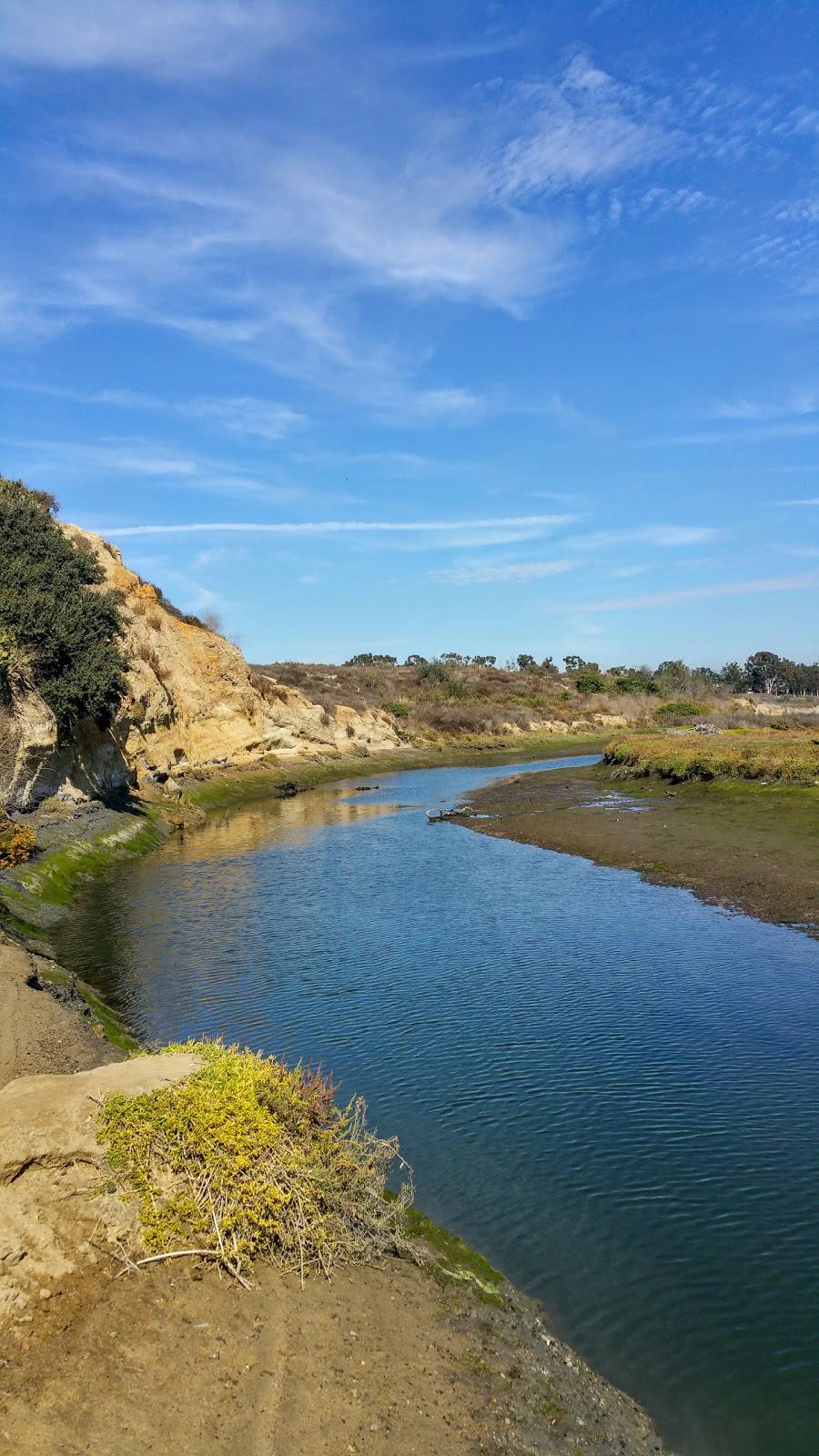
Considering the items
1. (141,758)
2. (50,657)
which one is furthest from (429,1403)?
(141,758)

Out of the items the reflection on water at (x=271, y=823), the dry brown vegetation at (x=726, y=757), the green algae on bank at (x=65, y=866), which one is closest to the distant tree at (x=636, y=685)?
the dry brown vegetation at (x=726, y=757)

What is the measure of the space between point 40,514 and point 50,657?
31.0 feet

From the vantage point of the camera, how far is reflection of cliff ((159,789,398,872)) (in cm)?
3762

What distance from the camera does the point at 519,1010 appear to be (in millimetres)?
16438

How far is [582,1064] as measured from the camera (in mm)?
13938

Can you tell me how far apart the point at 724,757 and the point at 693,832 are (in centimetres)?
1604

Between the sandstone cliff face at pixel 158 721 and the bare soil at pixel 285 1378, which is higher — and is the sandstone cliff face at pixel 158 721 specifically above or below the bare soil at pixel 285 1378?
above

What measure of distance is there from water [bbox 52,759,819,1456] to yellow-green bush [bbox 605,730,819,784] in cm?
2096

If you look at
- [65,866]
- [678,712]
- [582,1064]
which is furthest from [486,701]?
[582,1064]

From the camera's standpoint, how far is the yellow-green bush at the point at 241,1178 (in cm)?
751

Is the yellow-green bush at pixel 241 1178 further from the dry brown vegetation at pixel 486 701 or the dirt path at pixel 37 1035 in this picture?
the dry brown vegetation at pixel 486 701

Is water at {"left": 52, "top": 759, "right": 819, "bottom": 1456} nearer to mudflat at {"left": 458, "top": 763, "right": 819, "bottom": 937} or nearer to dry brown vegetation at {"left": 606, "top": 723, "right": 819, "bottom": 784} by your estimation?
mudflat at {"left": 458, "top": 763, "right": 819, "bottom": 937}

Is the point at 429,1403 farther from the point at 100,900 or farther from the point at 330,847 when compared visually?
the point at 330,847

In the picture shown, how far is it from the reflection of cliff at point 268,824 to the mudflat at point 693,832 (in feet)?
24.1
